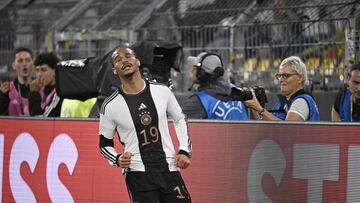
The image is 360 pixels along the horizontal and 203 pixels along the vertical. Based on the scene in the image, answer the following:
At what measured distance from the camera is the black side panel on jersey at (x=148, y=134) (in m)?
8.59

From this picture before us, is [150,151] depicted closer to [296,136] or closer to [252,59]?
[296,136]

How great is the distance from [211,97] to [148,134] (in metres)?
1.89

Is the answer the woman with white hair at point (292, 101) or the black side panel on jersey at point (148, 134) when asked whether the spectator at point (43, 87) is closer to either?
the woman with white hair at point (292, 101)

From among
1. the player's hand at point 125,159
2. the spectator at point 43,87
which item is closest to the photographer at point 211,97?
the player's hand at point 125,159

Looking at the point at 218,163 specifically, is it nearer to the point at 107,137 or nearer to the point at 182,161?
the point at 182,161

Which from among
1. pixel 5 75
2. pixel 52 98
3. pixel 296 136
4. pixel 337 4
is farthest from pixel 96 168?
pixel 5 75

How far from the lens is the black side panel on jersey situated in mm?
8586

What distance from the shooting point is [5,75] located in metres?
17.2

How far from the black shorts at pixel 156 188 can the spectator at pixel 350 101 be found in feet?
7.52

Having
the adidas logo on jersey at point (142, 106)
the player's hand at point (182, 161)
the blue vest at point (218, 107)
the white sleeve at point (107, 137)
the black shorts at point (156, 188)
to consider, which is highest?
the adidas logo on jersey at point (142, 106)

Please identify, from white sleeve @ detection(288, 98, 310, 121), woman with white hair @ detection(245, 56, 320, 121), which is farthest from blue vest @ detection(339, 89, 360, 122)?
white sleeve @ detection(288, 98, 310, 121)

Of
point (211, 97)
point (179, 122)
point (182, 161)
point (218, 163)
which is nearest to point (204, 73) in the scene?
point (211, 97)

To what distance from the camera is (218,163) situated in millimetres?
9711

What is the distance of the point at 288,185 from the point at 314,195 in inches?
11.6
